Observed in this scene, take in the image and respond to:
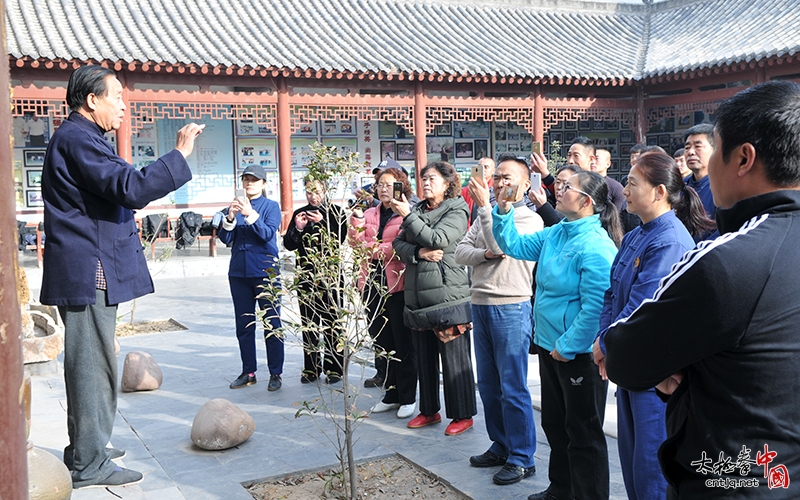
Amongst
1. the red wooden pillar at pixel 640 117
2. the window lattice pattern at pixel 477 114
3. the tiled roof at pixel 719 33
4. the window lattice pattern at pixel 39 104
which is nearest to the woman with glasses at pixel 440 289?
the window lattice pattern at pixel 39 104

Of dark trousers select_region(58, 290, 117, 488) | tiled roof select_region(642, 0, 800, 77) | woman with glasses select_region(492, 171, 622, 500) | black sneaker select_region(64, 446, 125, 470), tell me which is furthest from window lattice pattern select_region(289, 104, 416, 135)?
woman with glasses select_region(492, 171, 622, 500)

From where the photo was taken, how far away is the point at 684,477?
1567mm

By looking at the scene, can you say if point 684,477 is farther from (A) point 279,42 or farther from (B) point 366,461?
(A) point 279,42

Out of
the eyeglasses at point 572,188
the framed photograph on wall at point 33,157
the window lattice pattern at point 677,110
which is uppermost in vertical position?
the window lattice pattern at point 677,110

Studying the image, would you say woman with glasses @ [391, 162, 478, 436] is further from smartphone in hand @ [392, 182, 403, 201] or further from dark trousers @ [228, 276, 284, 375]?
dark trousers @ [228, 276, 284, 375]

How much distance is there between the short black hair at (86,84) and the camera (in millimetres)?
3465

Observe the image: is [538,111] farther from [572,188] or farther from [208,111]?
[572,188]

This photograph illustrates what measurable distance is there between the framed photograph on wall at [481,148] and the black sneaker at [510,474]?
13812 mm

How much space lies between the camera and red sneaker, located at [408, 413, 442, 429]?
14.7ft

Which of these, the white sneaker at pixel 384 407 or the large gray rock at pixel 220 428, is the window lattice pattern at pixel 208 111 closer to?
the white sneaker at pixel 384 407

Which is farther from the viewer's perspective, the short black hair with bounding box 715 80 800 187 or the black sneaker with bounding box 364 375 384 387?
the black sneaker with bounding box 364 375 384 387

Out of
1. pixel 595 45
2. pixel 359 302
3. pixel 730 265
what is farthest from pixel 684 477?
pixel 595 45

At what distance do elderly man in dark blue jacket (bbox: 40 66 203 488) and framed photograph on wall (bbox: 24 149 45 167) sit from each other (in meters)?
11.1

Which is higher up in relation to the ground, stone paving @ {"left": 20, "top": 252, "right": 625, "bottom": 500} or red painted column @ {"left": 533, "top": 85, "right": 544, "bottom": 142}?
red painted column @ {"left": 533, "top": 85, "right": 544, "bottom": 142}
